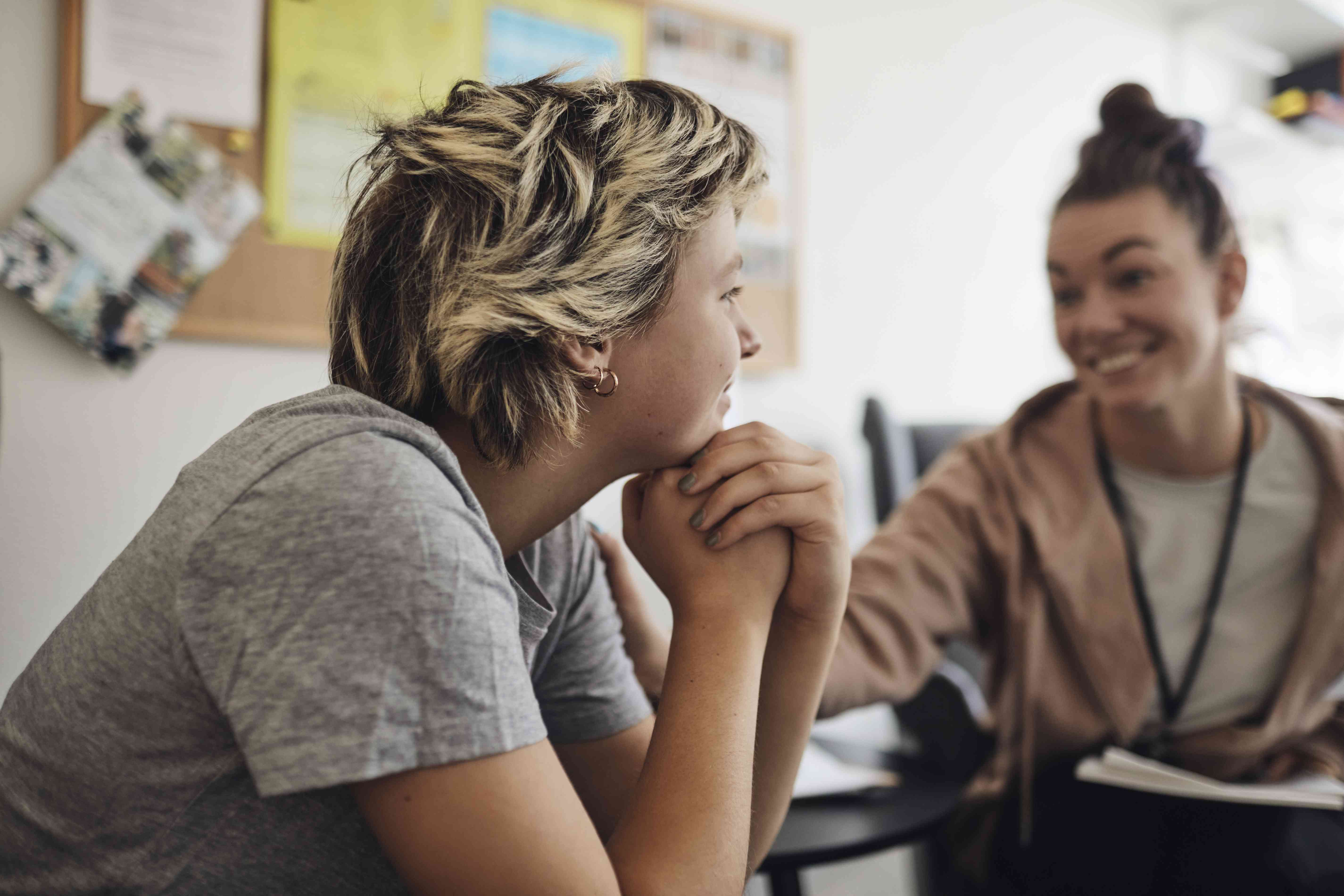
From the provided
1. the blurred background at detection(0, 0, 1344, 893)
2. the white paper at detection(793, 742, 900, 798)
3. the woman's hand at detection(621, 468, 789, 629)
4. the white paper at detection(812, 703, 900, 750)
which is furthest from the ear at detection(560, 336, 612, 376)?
the white paper at detection(812, 703, 900, 750)

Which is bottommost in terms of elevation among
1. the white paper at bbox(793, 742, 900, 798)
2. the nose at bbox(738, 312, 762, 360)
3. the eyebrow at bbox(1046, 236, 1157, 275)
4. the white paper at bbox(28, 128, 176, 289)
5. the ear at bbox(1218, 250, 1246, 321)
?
the white paper at bbox(793, 742, 900, 798)

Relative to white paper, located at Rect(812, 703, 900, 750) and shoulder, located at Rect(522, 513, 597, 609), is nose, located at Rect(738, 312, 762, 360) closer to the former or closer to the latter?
shoulder, located at Rect(522, 513, 597, 609)

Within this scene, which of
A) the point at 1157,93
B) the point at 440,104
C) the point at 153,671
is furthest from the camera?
the point at 1157,93

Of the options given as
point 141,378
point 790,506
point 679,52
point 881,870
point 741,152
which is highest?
point 679,52

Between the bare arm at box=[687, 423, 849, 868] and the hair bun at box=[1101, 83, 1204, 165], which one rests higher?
the hair bun at box=[1101, 83, 1204, 165]

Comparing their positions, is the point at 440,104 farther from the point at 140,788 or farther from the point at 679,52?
the point at 679,52

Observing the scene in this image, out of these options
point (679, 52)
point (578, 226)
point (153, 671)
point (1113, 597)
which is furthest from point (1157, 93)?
point (153, 671)

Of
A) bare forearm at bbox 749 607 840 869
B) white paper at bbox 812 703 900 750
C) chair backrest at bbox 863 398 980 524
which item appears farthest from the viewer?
white paper at bbox 812 703 900 750

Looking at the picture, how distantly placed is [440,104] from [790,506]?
48 centimetres

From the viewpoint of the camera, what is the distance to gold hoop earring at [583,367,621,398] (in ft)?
2.60

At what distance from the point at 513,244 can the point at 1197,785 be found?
900 mm

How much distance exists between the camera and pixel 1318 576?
1036 mm

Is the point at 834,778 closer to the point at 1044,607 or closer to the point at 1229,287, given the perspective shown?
the point at 1044,607

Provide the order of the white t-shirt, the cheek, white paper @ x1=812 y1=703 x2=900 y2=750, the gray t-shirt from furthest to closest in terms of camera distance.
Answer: white paper @ x1=812 y1=703 x2=900 y2=750, the cheek, the white t-shirt, the gray t-shirt
